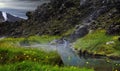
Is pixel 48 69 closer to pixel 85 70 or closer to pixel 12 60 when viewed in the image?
pixel 85 70

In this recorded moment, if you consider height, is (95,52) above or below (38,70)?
below

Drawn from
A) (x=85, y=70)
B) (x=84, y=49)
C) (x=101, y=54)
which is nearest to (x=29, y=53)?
(x=85, y=70)

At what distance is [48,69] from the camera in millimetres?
25938

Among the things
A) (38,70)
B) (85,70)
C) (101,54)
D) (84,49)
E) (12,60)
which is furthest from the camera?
(84,49)

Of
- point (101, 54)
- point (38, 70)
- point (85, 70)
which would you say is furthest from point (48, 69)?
point (101, 54)

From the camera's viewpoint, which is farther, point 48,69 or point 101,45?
point 101,45

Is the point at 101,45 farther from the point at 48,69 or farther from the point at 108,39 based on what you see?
the point at 48,69

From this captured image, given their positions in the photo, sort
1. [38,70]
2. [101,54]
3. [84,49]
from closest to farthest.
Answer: [38,70], [101,54], [84,49]

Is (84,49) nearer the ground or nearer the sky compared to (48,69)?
nearer the ground

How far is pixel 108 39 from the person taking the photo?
169625 mm

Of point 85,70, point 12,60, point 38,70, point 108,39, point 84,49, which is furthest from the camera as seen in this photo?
point 108,39

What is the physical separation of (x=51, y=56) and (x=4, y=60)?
12.2 feet

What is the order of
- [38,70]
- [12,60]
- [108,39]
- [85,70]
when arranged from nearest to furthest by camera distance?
[38,70]
[85,70]
[12,60]
[108,39]

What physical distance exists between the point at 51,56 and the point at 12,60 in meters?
3.17
